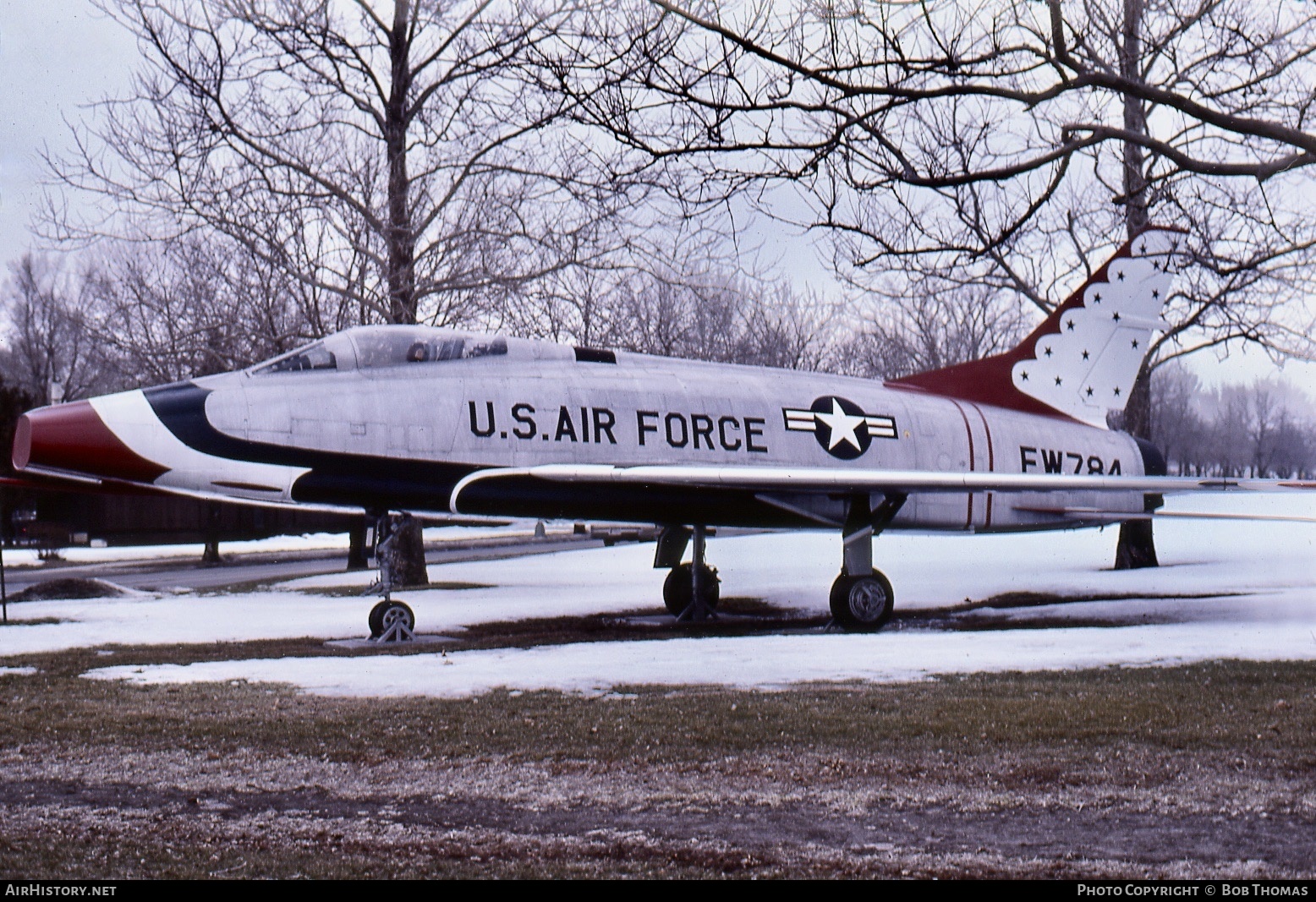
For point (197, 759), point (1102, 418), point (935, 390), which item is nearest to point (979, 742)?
point (197, 759)

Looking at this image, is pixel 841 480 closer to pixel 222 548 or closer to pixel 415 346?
pixel 415 346

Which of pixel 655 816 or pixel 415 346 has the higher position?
pixel 415 346

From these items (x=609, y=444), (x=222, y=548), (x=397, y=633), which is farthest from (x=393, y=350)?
(x=222, y=548)

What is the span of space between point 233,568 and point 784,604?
17.5 meters

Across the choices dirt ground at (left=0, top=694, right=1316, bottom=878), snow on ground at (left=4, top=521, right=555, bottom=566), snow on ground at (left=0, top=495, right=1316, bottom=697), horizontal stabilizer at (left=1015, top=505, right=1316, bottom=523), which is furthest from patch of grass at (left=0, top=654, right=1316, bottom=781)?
snow on ground at (left=4, top=521, right=555, bottom=566)

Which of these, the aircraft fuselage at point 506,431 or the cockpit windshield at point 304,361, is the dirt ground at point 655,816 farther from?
the cockpit windshield at point 304,361

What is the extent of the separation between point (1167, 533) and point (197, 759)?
2683 centimetres

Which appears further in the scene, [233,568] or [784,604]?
[233,568]

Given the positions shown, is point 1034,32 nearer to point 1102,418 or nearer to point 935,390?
point 935,390

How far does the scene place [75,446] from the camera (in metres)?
10.4

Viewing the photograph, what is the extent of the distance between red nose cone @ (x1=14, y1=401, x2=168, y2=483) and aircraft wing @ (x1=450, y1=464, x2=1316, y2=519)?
2.81 meters

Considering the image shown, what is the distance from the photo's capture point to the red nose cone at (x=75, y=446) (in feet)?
33.8

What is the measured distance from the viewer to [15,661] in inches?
400

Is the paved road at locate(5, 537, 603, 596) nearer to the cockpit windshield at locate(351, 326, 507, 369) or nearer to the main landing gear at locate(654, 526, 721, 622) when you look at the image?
the main landing gear at locate(654, 526, 721, 622)
